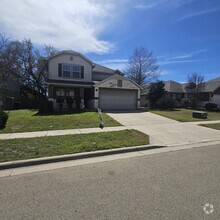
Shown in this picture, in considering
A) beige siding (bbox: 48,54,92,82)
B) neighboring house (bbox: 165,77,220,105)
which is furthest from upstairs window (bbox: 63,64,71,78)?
neighboring house (bbox: 165,77,220,105)

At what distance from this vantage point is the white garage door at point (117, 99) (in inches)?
869

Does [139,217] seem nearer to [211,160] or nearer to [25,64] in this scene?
[211,160]

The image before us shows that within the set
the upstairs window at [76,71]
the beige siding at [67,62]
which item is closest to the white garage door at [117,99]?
the beige siding at [67,62]

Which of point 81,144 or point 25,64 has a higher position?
point 25,64

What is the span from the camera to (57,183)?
4.36m

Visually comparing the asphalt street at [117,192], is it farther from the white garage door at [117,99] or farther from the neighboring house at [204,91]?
the neighboring house at [204,91]

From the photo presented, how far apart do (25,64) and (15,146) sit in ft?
90.5

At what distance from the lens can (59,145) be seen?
7.19 metres

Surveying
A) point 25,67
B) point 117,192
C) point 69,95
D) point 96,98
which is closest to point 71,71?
point 69,95

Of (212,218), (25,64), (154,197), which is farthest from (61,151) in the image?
(25,64)

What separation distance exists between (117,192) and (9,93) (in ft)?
97.5

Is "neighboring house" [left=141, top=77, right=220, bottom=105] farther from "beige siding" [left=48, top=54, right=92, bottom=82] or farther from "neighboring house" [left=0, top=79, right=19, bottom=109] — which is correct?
"neighboring house" [left=0, top=79, right=19, bottom=109]

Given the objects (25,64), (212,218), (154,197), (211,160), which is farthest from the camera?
(25,64)

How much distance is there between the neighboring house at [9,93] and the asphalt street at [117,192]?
22414mm
